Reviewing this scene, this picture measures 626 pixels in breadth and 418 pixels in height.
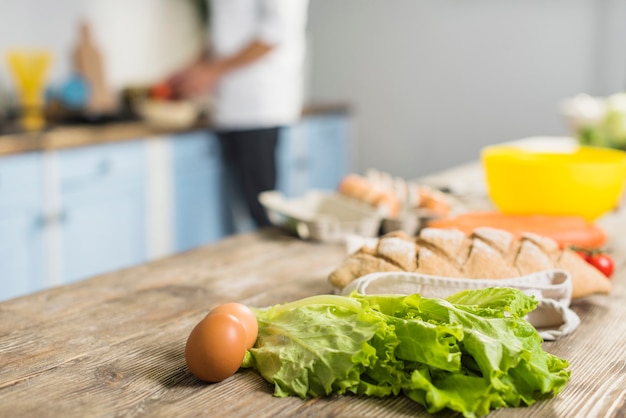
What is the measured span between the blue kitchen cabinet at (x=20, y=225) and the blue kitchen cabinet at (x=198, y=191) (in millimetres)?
771

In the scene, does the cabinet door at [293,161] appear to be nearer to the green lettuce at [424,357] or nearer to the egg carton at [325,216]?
the egg carton at [325,216]

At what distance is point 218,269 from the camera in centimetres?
150

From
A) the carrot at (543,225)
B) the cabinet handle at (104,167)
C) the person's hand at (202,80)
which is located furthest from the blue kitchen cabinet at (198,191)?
the carrot at (543,225)

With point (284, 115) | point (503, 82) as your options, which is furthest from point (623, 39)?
point (284, 115)

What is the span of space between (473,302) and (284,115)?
2918mm

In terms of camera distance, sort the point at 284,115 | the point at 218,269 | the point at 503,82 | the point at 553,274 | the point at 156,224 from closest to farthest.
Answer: the point at 553,274 < the point at 218,269 < the point at 156,224 < the point at 284,115 < the point at 503,82

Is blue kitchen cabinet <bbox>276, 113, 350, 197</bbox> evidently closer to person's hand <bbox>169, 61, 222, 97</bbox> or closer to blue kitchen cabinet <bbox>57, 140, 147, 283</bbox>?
person's hand <bbox>169, 61, 222, 97</bbox>

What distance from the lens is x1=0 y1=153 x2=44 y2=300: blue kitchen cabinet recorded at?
278 cm

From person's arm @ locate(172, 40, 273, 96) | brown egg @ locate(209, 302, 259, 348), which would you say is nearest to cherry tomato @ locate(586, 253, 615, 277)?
brown egg @ locate(209, 302, 259, 348)

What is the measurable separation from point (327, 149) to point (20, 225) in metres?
2.22

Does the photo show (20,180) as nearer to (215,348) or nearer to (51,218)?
(51,218)

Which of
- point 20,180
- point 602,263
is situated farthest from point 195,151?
point 602,263

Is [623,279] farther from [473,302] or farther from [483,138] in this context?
[483,138]

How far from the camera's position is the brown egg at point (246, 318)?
974 mm
